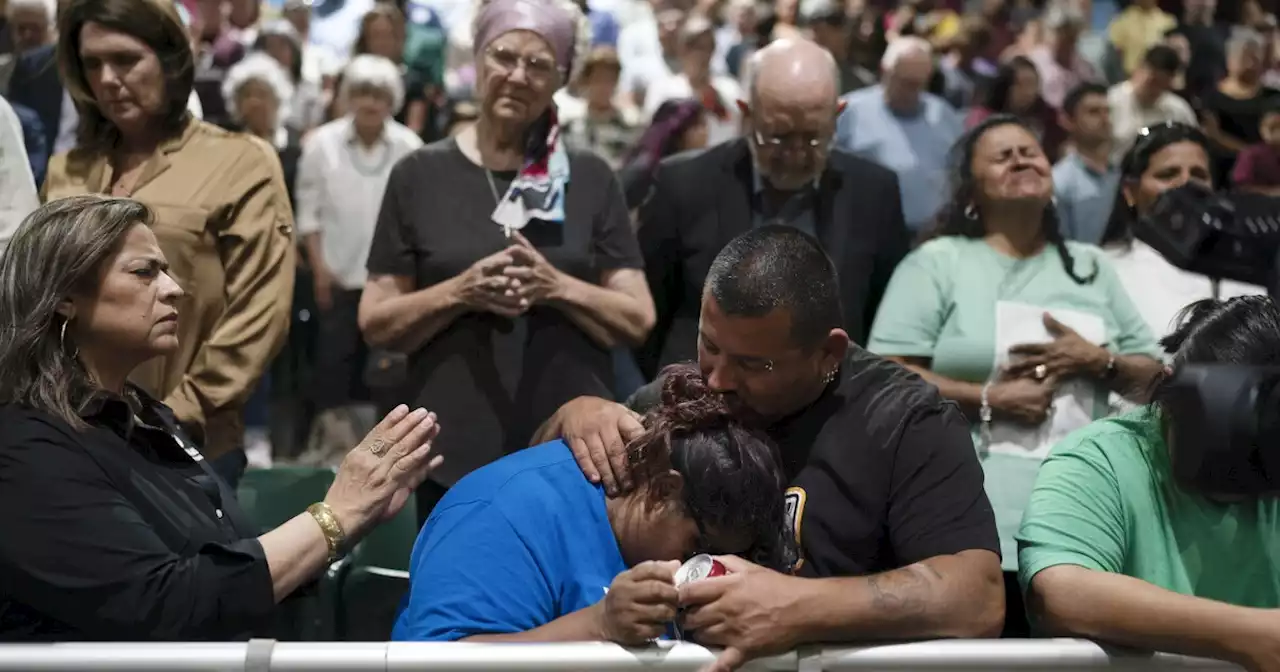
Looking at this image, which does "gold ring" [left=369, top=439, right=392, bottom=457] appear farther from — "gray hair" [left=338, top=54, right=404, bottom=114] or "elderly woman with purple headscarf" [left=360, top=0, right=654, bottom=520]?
"gray hair" [left=338, top=54, right=404, bottom=114]

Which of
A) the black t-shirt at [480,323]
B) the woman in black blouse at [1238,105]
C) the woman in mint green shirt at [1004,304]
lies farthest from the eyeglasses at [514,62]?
the woman in black blouse at [1238,105]

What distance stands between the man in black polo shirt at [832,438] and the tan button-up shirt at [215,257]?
3.34 feet

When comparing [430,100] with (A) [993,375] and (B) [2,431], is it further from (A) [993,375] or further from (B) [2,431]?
(B) [2,431]

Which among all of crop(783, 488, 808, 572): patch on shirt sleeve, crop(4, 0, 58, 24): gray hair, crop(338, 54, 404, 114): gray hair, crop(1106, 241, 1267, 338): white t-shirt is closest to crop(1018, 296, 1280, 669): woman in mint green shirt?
crop(783, 488, 808, 572): patch on shirt sleeve

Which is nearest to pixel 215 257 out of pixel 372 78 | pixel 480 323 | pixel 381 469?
pixel 480 323

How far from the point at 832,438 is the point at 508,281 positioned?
95 cm

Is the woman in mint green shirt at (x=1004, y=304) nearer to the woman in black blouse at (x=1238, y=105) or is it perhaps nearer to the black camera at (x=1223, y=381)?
the black camera at (x=1223, y=381)

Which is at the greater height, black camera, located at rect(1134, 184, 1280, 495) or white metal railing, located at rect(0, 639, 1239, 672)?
black camera, located at rect(1134, 184, 1280, 495)

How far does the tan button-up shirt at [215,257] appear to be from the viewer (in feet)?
10.7

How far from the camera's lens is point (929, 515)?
97.2 inches

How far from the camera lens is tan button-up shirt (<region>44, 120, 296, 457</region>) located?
3.27 metres

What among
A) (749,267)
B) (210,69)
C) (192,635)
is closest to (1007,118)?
(749,267)

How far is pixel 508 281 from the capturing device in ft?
10.6

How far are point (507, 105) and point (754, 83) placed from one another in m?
0.66
